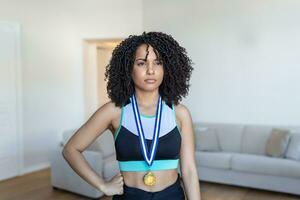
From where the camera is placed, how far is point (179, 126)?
1.32m

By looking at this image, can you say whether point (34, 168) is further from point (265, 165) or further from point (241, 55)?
point (241, 55)

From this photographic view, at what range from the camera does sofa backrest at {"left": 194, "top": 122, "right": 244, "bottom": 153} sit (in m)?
4.96

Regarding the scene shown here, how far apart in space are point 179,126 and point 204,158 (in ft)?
11.4

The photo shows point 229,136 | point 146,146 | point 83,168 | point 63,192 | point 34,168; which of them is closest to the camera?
point 146,146

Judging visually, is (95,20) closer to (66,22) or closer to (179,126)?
(66,22)

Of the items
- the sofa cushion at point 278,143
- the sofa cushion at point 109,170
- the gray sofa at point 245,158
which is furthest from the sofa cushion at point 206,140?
the sofa cushion at point 109,170

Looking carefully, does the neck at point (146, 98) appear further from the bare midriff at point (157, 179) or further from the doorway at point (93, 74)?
the doorway at point (93, 74)

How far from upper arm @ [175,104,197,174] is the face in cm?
15

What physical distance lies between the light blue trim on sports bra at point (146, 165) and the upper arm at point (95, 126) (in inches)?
6.0

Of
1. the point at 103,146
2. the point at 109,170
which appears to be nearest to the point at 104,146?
the point at 103,146

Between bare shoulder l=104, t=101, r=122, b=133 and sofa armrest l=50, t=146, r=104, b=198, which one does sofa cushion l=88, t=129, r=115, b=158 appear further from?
bare shoulder l=104, t=101, r=122, b=133

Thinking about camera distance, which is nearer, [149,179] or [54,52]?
[149,179]

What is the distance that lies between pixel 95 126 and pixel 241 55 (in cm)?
424

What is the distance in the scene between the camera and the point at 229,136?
16.5 ft
